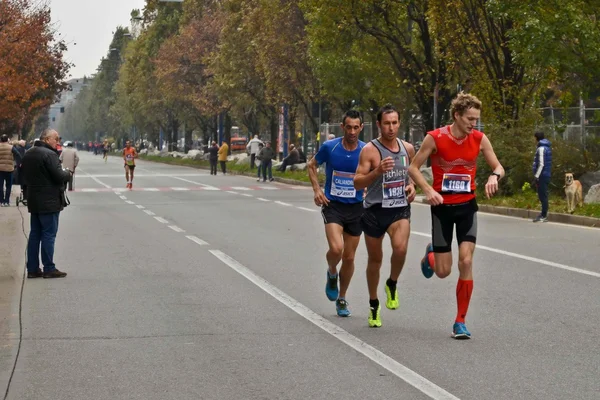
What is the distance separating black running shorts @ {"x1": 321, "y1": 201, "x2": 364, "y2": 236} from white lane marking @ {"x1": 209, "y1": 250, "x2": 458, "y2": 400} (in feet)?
2.59

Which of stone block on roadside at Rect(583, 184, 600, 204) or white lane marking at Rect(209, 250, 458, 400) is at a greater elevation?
stone block on roadside at Rect(583, 184, 600, 204)

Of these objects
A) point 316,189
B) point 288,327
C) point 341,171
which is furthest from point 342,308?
point 341,171

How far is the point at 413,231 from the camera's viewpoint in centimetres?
2106

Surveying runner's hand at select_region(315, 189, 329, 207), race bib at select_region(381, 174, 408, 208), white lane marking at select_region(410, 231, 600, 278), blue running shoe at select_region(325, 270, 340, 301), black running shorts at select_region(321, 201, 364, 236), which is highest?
race bib at select_region(381, 174, 408, 208)

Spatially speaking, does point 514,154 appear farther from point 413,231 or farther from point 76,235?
point 76,235

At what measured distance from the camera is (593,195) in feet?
84.4

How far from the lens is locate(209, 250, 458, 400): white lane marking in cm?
716

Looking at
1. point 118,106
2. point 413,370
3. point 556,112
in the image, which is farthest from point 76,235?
point 118,106

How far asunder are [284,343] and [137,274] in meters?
5.35

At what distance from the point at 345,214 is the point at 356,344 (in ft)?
5.37

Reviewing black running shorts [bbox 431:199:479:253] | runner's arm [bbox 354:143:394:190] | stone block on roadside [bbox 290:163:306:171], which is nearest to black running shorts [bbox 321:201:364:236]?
runner's arm [bbox 354:143:394:190]

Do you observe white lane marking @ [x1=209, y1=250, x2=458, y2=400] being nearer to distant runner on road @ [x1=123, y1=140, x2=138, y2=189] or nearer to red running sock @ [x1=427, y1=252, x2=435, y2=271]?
red running sock @ [x1=427, y1=252, x2=435, y2=271]

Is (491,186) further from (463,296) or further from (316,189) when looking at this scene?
(316,189)

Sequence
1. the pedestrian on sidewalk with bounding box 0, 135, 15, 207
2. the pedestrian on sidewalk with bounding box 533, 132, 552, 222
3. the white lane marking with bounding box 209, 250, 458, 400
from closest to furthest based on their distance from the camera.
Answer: the white lane marking with bounding box 209, 250, 458, 400 → the pedestrian on sidewalk with bounding box 533, 132, 552, 222 → the pedestrian on sidewalk with bounding box 0, 135, 15, 207
